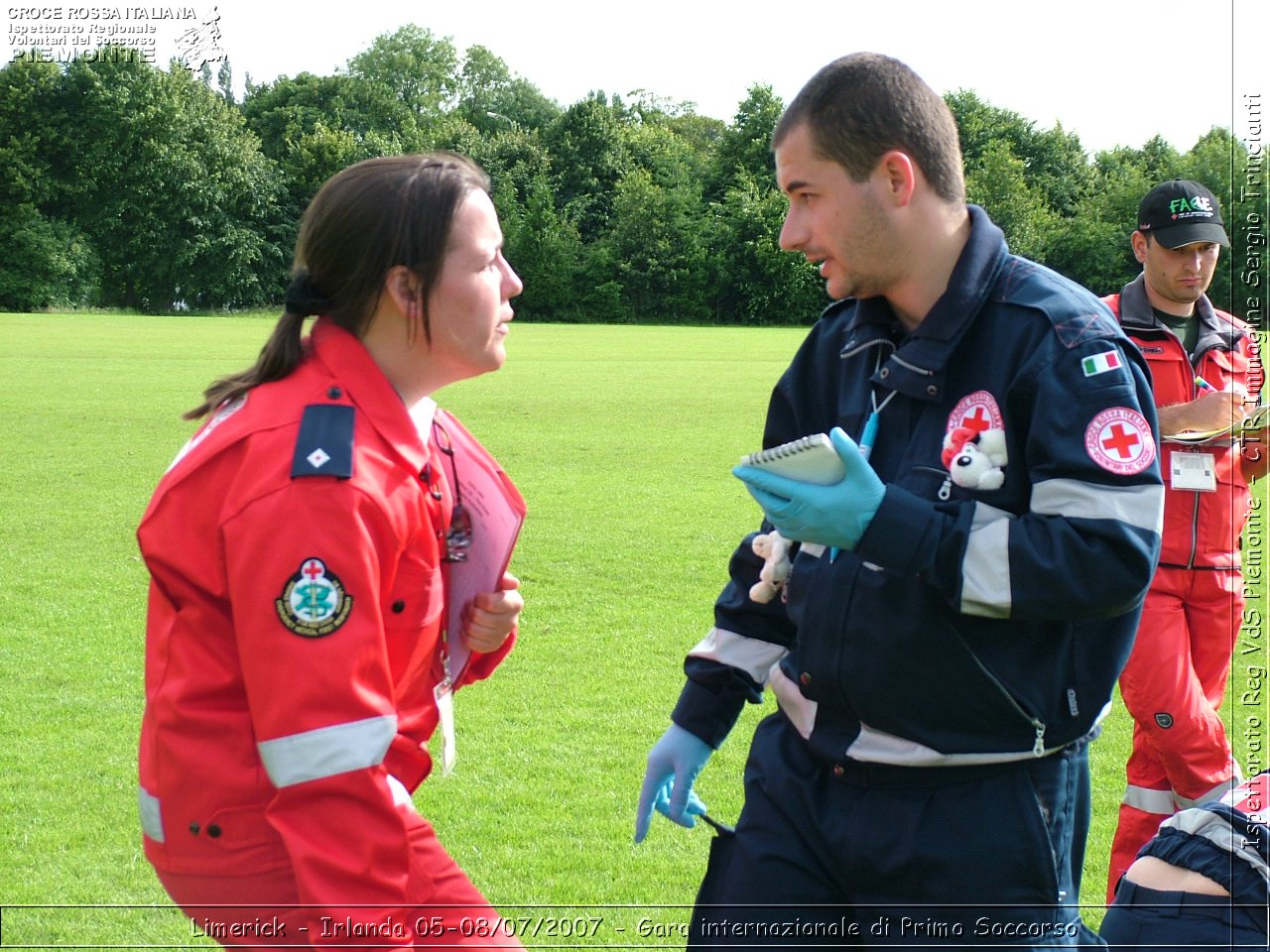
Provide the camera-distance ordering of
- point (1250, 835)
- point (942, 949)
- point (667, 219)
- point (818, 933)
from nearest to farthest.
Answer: point (942, 949) → point (818, 933) → point (1250, 835) → point (667, 219)

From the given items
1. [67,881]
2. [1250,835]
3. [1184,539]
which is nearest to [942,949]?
[1250,835]

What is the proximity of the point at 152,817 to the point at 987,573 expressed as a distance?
1473mm

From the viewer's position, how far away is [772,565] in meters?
2.76

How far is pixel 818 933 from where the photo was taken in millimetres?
2582

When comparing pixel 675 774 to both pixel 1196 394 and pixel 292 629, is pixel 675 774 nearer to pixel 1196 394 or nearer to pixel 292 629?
pixel 292 629

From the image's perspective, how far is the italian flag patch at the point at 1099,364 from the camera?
2.32m

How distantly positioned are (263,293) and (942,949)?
61.5 m

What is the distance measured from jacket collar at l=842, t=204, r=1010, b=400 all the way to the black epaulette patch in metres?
1.02

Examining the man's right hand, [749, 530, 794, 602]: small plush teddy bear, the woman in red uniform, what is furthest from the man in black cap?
the woman in red uniform

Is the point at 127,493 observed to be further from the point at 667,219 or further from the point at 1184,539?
the point at 667,219

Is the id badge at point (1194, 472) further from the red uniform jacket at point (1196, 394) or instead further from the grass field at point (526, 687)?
the grass field at point (526, 687)

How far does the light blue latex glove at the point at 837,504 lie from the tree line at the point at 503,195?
5343 centimetres

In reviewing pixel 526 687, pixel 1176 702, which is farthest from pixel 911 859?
pixel 526 687

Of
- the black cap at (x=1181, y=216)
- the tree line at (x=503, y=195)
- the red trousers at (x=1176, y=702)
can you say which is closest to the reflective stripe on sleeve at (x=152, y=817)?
the red trousers at (x=1176, y=702)
